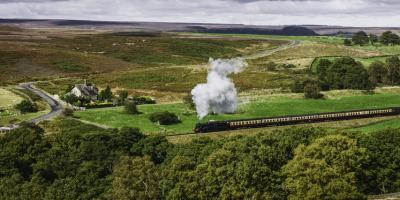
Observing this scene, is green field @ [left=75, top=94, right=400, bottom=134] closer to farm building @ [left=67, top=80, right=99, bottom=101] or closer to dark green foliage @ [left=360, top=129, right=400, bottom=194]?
farm building @ [left=67, top=80, right=99, bottom=101]

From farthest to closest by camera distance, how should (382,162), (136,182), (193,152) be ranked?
1. (193,152)
2. (382,162)
3. (136,182)

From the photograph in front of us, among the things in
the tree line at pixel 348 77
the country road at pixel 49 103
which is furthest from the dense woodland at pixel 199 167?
the tree line at pixel 348 77

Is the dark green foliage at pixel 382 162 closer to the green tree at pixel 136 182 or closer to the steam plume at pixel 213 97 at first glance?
the green tree at pixel 136 182

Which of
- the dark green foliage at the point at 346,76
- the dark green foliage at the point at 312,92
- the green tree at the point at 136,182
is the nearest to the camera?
the green tree at the point at 136,182

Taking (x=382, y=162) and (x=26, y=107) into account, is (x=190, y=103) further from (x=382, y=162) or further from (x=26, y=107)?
(x=382, y=162)

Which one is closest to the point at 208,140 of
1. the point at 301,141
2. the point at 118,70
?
the point at 301,141

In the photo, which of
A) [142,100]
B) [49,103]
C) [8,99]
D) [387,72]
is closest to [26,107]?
[49,103]

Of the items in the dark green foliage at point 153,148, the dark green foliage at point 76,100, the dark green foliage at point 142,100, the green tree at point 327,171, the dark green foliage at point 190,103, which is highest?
the green tree at point 327,171

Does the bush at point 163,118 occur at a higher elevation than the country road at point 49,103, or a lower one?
higher
